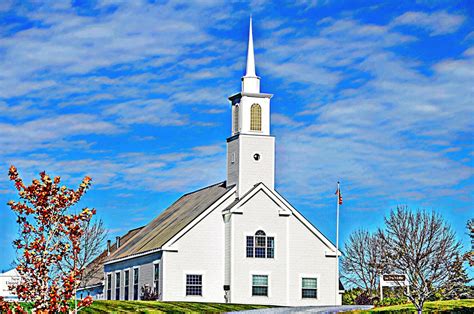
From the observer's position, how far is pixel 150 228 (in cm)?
7125

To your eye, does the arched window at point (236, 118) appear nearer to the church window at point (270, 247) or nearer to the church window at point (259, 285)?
the church window at point (270, 247)

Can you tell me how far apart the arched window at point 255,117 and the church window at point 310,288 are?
10.5m

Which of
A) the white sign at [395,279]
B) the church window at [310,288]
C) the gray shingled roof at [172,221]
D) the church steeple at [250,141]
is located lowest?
the church window at [310,288]

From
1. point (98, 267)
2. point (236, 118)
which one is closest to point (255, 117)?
point (236, 118)

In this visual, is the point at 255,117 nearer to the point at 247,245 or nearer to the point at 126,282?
the point at 247,245

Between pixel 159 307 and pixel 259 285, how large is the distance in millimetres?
9909

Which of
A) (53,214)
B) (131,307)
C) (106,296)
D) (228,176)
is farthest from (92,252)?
(53,214)

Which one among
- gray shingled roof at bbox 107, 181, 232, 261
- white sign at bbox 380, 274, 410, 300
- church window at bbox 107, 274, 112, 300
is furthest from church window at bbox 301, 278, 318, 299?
church window at bbox 107, 274, 112, 300

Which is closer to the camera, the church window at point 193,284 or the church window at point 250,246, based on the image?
the church window at point 193,284

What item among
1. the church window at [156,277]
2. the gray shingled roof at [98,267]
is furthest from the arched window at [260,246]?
the gray shingled roof at [98,267]

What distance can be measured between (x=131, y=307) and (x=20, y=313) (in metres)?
24.4

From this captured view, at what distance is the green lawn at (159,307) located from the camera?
1928 inches

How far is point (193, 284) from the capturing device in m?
59.5

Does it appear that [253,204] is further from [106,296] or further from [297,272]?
[106,296]
